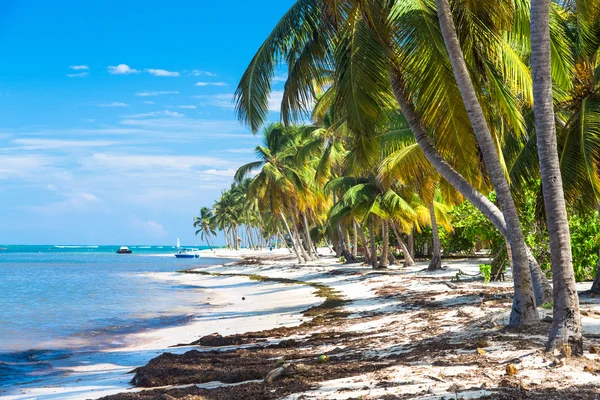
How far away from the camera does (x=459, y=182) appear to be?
32.0 feet

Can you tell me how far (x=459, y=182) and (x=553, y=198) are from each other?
2711 mm

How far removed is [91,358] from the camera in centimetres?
1325

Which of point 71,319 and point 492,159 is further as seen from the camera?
point 71,319

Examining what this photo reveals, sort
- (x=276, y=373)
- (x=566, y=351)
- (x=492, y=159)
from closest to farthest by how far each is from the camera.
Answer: (x=566, y=351)
(x=276, y=373)
(x=492, y=159)

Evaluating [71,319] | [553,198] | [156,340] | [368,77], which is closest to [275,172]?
[71,319]

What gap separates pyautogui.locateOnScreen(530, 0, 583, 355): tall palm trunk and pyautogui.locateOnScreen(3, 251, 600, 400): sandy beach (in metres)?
0.39

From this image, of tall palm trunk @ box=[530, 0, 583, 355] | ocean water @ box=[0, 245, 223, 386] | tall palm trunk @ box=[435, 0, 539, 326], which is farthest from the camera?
ocean water @ box=[0, 245, 223, 386]

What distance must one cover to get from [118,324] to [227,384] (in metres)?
12.7

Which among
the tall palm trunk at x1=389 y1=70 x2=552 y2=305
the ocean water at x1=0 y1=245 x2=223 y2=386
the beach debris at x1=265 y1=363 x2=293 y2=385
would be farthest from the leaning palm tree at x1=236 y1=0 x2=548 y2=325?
the ocean water at x1=0 y1=245 x2=223 y2=386

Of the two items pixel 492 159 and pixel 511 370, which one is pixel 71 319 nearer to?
pixel 492 159

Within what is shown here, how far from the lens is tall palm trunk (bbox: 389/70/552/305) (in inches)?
372

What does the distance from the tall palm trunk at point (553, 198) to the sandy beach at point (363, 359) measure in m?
0.39

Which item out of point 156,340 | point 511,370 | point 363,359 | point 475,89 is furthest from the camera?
point 156,340

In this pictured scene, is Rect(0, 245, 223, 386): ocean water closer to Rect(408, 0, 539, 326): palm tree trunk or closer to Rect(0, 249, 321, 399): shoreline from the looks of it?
Rect(0, 249, 321, 399): shoreline
